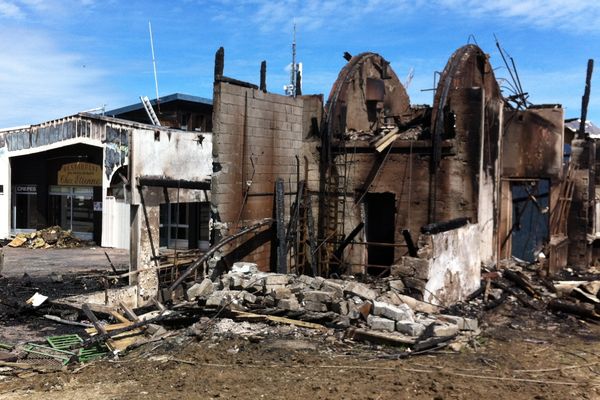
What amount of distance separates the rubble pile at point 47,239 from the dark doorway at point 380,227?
15.0 metres

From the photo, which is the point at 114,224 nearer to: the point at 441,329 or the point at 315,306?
the point at 315,306

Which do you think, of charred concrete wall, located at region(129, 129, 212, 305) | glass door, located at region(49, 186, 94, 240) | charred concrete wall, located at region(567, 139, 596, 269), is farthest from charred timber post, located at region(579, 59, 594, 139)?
glass door, located at region(49, 186, 94, 240)

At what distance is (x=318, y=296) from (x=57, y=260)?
14.4 m

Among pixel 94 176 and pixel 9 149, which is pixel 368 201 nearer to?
pixel 94 176

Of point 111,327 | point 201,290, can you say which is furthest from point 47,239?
point 201,290

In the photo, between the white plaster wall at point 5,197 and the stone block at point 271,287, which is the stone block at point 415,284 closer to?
the stone block at point 271,287

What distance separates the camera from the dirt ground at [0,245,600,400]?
6480 mm

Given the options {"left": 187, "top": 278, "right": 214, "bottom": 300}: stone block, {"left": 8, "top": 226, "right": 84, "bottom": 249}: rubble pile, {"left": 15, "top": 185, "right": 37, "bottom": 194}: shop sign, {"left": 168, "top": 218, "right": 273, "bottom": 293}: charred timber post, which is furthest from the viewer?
{"left": 15, "top": 185, "right": 37, "bottom": 194}: shop sign

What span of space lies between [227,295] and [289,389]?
3.24 metres

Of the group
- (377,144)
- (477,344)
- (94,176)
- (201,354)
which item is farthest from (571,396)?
(94,176)

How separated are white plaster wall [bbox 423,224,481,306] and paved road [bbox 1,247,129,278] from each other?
11.4 metres

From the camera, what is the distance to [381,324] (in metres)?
8.47

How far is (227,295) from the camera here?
9500 mm

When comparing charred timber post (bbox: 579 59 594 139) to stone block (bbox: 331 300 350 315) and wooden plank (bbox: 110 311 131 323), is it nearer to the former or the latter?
stone block (bbox: 331 300 350 315)
